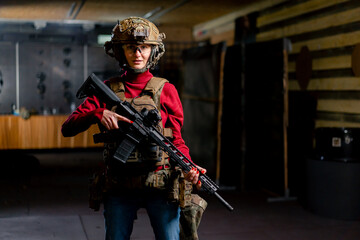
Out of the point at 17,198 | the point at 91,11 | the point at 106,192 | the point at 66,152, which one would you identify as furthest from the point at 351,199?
the point at 66,152

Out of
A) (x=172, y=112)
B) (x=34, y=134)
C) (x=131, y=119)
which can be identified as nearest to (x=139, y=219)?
(x=172, y=112)

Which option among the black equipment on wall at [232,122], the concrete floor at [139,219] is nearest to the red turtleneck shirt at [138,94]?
the concrete floor at [139,219]

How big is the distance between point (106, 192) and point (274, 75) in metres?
4.50

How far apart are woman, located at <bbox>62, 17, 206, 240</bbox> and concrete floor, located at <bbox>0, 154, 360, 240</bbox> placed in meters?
2.34

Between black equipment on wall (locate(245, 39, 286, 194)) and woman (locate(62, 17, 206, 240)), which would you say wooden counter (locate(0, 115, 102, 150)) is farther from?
woman (locate(62, 17, 206, 240))

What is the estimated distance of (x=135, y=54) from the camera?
257 cm

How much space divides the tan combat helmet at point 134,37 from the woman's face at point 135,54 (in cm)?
3

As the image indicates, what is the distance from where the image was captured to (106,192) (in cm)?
256

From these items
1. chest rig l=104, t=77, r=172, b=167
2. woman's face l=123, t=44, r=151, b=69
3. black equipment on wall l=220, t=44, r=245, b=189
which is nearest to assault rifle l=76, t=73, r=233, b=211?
chest rig l=104, t=77, r=172, b=167

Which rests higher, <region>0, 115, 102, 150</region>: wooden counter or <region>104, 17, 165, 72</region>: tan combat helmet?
<region>104, 17, 165, 72</region>: tan combat helmet

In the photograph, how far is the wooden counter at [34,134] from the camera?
8484mm

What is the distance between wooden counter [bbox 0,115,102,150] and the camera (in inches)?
334

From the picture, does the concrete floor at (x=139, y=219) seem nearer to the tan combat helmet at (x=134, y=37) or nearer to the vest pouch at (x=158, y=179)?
the vest pouch at (x=158, y=179)

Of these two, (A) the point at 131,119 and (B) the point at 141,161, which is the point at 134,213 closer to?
(B) the point at 141,161
